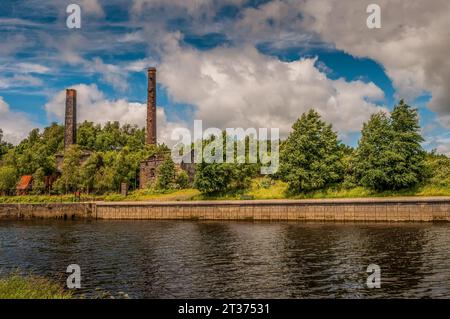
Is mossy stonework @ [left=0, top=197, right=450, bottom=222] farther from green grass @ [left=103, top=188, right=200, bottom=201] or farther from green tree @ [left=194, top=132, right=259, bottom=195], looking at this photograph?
green grass @ [left=103, top=188, right=200, bottom=201]

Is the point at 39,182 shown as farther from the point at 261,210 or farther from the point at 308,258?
the point at 308,258

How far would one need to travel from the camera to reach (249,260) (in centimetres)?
2541

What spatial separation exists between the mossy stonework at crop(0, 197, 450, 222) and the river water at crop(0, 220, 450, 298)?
2.67m

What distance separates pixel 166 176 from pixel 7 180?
3636cm

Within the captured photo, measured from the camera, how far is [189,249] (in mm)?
29922

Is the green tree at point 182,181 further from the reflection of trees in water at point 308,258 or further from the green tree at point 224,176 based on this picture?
the reflection of trees in water at point 308,258

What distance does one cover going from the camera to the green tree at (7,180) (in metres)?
86.4

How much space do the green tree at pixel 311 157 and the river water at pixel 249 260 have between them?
1313 centimetres

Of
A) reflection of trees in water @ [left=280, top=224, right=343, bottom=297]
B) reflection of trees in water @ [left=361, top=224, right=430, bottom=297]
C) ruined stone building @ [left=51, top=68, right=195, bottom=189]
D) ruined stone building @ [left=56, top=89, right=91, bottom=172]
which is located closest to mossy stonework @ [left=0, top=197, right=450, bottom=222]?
reflection of trees in water @ [left=361, top=224, right=430, bottom=297]

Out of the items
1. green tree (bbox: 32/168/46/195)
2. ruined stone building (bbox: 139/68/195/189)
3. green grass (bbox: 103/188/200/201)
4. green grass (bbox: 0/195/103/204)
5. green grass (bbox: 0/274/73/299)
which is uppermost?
ruined stone building (bbox: 139/68/195/189)

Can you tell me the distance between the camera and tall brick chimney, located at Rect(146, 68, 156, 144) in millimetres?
91750

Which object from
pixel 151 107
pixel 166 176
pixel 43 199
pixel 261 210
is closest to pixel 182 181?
pixel 166 176

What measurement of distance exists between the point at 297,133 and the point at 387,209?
18.1 meters

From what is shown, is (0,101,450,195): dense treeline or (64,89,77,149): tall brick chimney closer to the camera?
(0,101,450,195): dense treeline
